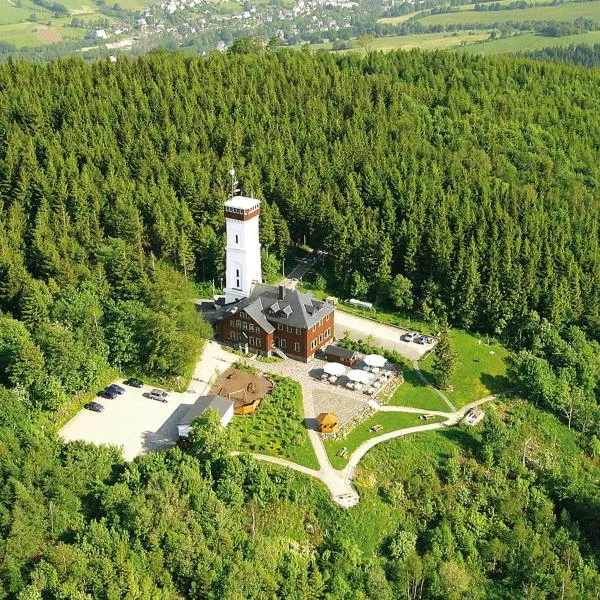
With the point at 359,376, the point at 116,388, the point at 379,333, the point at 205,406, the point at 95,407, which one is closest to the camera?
the point at 205,406

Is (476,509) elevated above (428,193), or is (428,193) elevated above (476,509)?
(428,193)

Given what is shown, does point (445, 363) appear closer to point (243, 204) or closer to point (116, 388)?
point (243, 204)

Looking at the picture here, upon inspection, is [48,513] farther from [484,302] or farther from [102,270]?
[484,302]

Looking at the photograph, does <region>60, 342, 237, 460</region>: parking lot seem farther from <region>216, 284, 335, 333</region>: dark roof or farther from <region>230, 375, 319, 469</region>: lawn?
<region>216, 284, 335, 333</region>: dark roof

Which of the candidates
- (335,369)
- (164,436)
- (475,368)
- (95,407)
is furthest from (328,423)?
(475,368)

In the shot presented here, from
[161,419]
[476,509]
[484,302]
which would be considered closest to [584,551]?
[476,509]

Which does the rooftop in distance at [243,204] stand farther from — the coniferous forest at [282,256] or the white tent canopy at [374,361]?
the white tent canopy at [374,361]

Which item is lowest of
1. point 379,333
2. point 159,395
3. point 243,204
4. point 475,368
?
point 475,368
